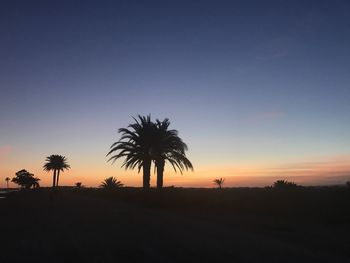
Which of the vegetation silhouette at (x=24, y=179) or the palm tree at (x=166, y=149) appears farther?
the vegetation silhouette at (x=24, y=179)

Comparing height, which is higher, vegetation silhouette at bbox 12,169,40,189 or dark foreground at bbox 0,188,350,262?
vegetation silhouette at bbox 12,169,40,189

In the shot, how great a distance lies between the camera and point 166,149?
35.4m

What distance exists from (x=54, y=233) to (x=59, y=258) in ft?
15.2

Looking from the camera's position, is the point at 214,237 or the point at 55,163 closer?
the point at 214,237

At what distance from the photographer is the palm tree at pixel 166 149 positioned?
35.0m

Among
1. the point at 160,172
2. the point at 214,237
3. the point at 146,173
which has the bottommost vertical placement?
the point at 214,237

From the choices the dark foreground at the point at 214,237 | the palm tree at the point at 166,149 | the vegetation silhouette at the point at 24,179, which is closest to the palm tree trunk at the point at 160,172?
the palm tree at the point at 166,149

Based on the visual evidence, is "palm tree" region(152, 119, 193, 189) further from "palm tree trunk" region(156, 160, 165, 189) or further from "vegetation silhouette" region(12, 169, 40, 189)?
"vegetation silhouette" region(12, 169, 40, 189)

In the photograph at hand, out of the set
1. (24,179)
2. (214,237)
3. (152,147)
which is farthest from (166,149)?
(24,179)

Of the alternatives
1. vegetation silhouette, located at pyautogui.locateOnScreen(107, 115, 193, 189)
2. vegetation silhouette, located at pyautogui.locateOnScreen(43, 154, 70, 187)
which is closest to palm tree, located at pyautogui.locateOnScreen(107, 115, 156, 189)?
vegetation silhouette, located at pyautogui.locateOnScreen(107, 115, 193, 189)

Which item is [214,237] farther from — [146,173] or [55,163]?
[55,163]

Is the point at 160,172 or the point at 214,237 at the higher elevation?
the point at 160,172

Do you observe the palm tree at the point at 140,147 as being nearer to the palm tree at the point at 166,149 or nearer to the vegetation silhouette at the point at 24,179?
the palm tree at the point at 166,149

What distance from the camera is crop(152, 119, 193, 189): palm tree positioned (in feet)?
115
